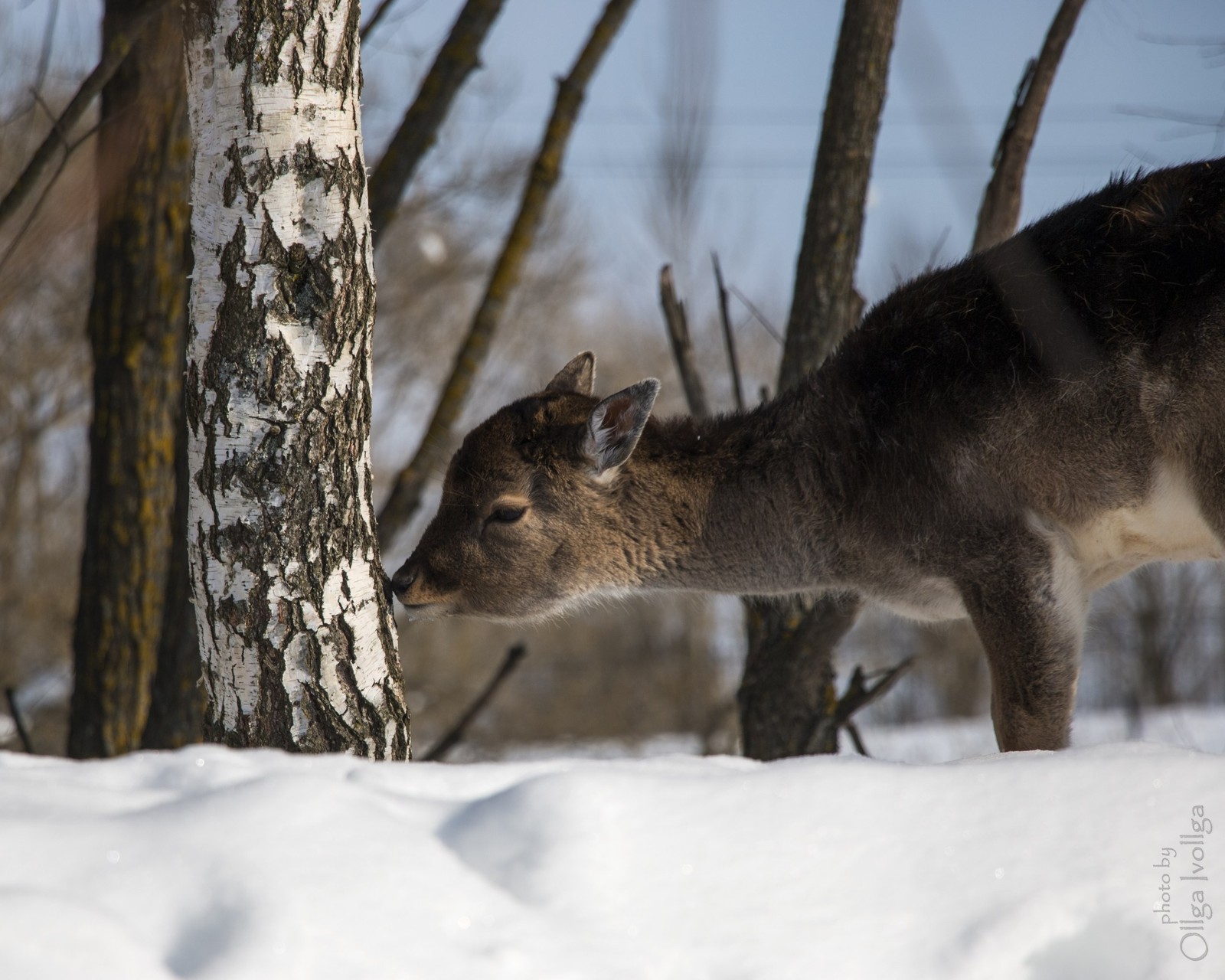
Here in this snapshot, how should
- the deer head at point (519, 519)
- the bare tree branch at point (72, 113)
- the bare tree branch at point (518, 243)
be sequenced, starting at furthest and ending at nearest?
the bare tree branch at point (518, 243), the deer head at point (519, 519), the bare tree branch at point (72, 113)

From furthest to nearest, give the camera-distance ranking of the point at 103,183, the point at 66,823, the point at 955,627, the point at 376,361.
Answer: the point at 955,627
the point at 376,361
the point at 103,183
the point at 66,823

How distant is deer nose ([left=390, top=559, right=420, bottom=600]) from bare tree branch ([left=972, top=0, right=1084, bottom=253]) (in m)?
3.20

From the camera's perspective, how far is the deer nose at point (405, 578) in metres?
5.09

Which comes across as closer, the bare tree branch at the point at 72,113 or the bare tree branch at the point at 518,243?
the bare tree branch at the point at 72,113

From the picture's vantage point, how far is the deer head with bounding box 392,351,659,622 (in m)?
5.10

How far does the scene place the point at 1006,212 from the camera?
6148mm

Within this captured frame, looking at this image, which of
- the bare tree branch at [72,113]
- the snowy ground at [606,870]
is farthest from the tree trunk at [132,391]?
the snowy ground at [606,870]

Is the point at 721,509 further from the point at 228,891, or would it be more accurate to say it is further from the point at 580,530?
the point at 228,891

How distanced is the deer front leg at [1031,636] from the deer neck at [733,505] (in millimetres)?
773

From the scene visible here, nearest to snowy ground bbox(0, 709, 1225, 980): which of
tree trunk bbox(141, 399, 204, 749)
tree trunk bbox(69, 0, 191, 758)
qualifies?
tree trunk bbox(141, 399, 204, 749)

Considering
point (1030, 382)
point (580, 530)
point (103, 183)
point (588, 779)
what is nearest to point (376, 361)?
point (103, 183)

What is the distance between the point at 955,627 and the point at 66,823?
2067 centimetres

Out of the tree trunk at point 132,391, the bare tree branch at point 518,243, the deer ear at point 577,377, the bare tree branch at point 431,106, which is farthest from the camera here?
the bare tree branch at point 518,243

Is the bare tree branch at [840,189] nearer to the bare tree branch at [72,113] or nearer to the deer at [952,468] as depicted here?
the deer at [952,468]
